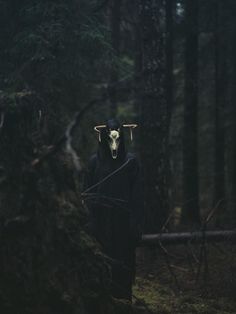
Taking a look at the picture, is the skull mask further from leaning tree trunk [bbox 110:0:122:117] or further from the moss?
leaning tree trunk [bbox 110:0:122:117]

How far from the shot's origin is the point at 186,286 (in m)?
11.1

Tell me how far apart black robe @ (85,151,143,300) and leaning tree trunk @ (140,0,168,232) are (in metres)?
4.20

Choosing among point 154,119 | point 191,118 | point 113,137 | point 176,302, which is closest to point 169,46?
point 191,118

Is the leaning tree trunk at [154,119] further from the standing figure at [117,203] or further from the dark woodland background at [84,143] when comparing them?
the standing figure at [117,203]

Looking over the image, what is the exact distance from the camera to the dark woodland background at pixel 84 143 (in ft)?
21.0

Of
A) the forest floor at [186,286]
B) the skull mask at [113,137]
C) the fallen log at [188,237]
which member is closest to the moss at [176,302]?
the forest floor at [186,286]

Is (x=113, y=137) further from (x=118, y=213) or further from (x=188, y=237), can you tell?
(x=188, y=237)

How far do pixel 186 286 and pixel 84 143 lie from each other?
681cm

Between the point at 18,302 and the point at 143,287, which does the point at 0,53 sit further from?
the point at 18,302

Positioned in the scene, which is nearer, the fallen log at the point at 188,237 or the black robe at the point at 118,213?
the black robe at the point at 118,213

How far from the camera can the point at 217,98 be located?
858 inches

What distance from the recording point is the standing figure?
891 cm

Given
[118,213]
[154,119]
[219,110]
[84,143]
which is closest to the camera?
[118,213]

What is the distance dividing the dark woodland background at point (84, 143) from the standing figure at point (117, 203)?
0.50 meters
